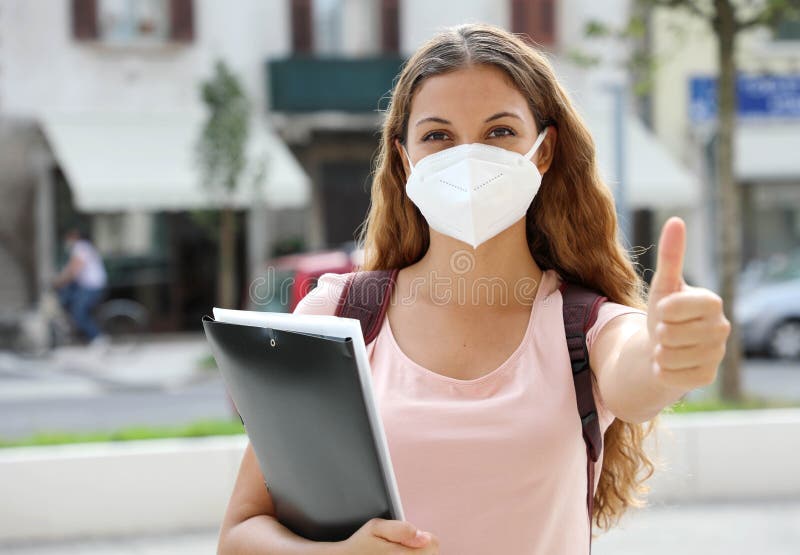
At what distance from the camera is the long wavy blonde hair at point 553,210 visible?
6.00 feet

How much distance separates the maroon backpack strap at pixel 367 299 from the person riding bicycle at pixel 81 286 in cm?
1152

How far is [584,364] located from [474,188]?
384mm

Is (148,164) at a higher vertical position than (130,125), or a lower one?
lower

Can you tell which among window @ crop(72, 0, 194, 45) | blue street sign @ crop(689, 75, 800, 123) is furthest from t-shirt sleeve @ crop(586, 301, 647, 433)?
blue street sign @ crop(689, 75, 800, 123)

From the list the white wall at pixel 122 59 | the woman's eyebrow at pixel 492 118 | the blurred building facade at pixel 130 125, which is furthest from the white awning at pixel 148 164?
the woman's eyebrow at pixel 492 118

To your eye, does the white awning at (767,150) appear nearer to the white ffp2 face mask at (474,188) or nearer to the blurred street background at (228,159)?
the blurred street background at (228,159)

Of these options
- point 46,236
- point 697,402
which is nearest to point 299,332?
point 697,402

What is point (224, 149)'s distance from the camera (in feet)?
43.1

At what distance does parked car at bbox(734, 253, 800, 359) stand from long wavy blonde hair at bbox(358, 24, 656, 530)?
11.0m

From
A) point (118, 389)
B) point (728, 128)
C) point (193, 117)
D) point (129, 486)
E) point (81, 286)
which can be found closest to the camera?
point (129, 486)

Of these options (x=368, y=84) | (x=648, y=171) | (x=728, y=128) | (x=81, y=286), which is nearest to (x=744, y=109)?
(x=648, y=171)

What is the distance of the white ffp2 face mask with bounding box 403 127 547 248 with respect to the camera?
5.99ft

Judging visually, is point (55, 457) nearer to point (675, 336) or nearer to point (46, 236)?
point (675, 336)

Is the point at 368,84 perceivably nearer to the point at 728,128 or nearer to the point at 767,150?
the point at 767,150
